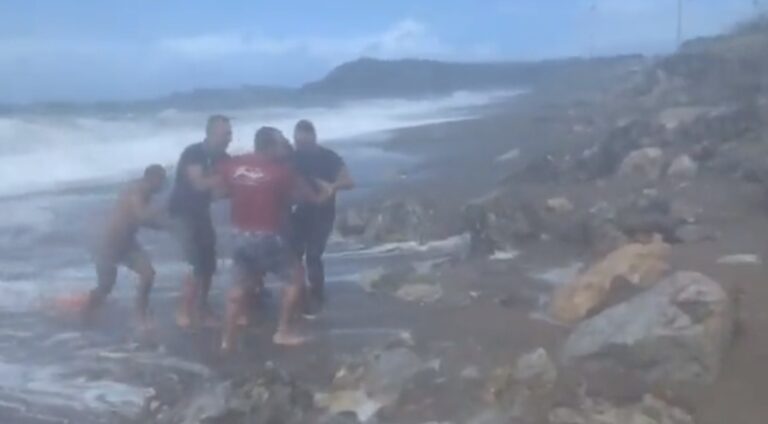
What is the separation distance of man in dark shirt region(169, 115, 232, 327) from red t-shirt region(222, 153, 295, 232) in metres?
0.10

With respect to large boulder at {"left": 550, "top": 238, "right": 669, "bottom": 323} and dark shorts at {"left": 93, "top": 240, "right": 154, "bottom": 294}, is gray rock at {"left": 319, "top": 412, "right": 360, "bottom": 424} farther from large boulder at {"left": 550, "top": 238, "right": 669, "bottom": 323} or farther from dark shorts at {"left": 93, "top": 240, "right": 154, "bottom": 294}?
dark shorts at {"left": 93, "top": 240, "right": 154, "bottom": 294}

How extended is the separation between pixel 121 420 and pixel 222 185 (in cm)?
88

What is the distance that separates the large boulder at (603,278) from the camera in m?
4.78

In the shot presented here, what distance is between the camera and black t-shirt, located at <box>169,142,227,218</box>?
461 centimetres

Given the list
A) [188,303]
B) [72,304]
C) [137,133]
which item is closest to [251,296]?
A: [188,303]

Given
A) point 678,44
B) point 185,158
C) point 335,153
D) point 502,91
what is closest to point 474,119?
point 502,91

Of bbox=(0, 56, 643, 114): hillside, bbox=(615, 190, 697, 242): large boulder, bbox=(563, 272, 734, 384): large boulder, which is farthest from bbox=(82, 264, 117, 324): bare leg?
bbox=(615, 190, 697, 242): large boulder

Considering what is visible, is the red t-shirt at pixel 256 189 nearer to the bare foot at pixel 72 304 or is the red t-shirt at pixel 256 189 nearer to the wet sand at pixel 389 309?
the wet sand at pixel 389 309

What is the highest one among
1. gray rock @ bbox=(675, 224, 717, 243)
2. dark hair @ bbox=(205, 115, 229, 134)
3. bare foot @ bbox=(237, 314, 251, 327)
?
dark hair @ bbox=(205, 115, 229, 134)

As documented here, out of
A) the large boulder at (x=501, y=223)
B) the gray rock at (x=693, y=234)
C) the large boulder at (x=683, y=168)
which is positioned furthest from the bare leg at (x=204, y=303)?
the large boulder at (x=683, y=168)

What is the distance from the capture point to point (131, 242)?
4.97 m

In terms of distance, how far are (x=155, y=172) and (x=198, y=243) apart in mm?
319

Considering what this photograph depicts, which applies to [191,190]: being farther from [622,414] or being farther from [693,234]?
[693,234]

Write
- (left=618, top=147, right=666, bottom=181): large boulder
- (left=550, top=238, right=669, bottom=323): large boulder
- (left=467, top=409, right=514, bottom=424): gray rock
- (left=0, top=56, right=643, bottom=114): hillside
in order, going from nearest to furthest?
1. (left=467, top=409, right=514, bottom=424): gray rock
2. (left=550, top=238, right=669, bottom=323): large boulder
3. (left=0, top=56, right=643, bottom=114): hillside
4. (left=618, top=147, right=666, bottom=181): large boulder
